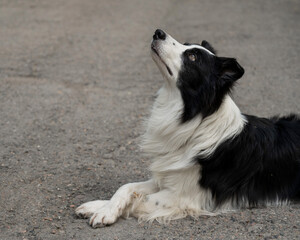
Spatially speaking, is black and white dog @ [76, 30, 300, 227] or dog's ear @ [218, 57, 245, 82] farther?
black and white dog @ [76, 30, 300, 227]

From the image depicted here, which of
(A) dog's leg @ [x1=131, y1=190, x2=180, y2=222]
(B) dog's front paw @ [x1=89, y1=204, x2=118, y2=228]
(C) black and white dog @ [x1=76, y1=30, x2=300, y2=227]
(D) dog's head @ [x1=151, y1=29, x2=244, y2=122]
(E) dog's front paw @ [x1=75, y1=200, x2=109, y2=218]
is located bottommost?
(E) dog's front paw @ [x1=75, y1=200, x2=109, y2=218]

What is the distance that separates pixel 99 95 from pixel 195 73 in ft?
9.79

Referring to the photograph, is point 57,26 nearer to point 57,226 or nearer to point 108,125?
point 108,125

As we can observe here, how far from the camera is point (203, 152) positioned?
3.83m

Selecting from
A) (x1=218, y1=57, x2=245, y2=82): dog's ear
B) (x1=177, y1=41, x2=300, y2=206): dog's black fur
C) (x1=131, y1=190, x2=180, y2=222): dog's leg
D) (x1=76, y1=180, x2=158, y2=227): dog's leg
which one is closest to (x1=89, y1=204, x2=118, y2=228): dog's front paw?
(x1=76, y1=180, x2=158, y2=227): dog's leg

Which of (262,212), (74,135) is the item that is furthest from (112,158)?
(262,212)

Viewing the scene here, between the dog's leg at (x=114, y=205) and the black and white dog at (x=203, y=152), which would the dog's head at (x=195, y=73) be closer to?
the black and white dog at (x=203, y=152)

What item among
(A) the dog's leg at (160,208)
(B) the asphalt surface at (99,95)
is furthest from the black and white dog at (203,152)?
(B) the asphalt surface at (99,95)

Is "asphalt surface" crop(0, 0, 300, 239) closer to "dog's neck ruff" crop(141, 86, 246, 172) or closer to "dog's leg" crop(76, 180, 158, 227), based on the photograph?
"dog's leg" crop(76, 180, 158, 227)

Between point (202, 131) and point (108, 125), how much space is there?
218 cm

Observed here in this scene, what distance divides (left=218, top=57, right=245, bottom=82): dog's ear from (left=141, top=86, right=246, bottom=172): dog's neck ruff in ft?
0.57

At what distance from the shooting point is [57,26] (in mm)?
9648

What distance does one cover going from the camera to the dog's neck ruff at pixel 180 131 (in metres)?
3.84

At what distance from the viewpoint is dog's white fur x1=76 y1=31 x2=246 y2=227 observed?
12.6 ft
